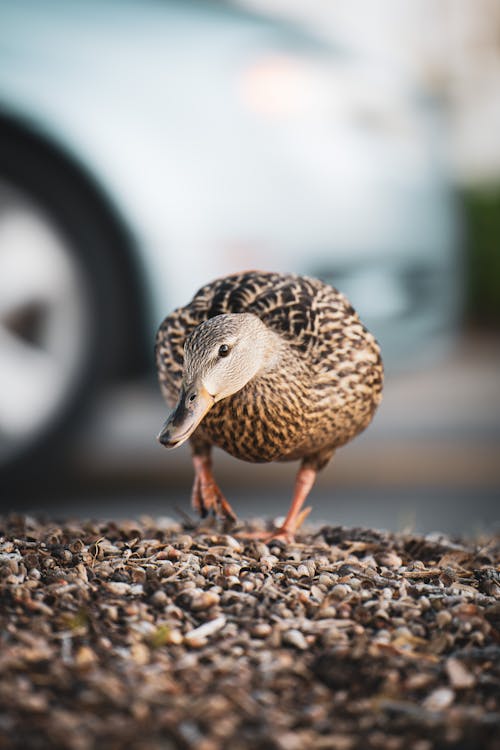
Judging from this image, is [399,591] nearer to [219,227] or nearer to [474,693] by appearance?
[474,693]

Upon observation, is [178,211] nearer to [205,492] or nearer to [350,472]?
[350,472]

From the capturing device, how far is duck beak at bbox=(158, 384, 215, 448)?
7.98ft

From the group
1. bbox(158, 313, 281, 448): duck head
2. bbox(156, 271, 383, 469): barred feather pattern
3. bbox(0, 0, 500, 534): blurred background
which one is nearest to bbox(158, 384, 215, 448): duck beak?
bbox(158, 313, 281, 448): duck head

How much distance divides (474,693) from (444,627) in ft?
0.84

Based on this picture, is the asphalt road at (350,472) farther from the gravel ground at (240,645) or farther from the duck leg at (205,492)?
the gravel ground at (240,645)

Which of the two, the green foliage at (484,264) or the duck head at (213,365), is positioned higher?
the green foliage at (484,264)

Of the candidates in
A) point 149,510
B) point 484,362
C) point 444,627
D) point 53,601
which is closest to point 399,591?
point 444,627

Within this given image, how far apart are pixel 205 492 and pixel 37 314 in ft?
7.03

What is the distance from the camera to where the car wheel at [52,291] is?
4977mm

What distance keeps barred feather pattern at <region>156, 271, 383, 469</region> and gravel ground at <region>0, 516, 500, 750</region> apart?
0.89 feet

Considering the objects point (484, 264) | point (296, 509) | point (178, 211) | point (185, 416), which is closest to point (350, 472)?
point (178, 211)

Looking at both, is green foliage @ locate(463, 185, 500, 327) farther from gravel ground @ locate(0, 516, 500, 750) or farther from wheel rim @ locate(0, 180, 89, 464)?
gravel ground @ locate(0, 516, 500, 750)

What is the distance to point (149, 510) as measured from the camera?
5043 millimetres

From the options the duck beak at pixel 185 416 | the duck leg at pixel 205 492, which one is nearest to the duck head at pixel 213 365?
the duck beak at pixel 185 416
